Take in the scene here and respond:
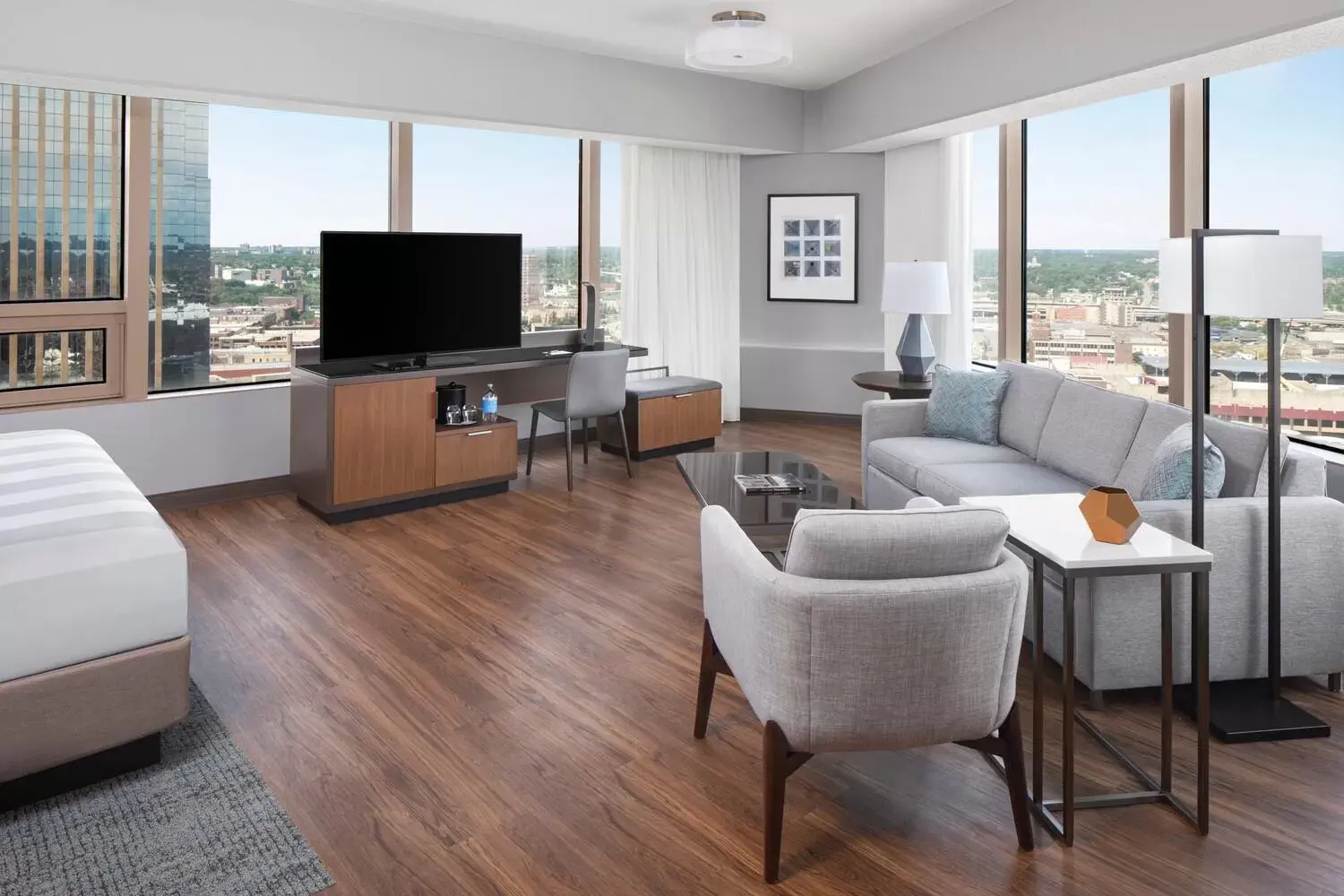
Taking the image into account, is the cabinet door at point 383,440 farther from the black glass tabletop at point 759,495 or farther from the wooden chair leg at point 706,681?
the wooden chair leg at point 706,681

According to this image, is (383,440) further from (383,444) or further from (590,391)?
(590,391)

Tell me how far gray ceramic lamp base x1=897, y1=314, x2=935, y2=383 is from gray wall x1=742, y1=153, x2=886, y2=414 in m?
1.54

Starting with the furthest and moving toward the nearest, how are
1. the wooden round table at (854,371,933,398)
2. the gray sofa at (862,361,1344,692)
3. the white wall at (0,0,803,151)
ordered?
the wooden round table at (854,371,933,398) < the white wall at (0,0,803,151) < the gray sofa at (862,361,1344,692)

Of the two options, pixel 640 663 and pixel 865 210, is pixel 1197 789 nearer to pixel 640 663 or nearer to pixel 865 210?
pixel 640 663

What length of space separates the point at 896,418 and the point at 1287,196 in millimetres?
2029

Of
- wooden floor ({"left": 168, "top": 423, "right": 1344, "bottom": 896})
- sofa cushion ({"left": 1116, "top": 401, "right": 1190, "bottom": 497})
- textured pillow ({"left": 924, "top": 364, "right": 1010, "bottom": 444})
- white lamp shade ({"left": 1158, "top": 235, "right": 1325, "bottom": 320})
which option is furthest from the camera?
textured pillow ({"left": 924, "top": 364, "right": 1010, "bottom": 444})

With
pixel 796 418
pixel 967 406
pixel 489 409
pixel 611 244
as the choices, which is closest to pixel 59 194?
pixel 489 409

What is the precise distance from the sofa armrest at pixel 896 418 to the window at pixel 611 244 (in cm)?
272

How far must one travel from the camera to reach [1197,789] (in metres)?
2.36

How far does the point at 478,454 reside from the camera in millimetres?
5418

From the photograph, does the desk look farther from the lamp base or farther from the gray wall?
the lamp base

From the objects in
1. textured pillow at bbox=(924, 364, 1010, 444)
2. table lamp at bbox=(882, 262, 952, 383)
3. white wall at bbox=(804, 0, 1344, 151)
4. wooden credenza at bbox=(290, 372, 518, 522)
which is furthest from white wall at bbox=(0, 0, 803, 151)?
textured pillow at bbox=(924, 364, 1010, 444)

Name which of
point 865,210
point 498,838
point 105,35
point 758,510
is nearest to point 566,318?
point 865,210

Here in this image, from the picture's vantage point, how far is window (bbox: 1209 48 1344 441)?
13.5ft
